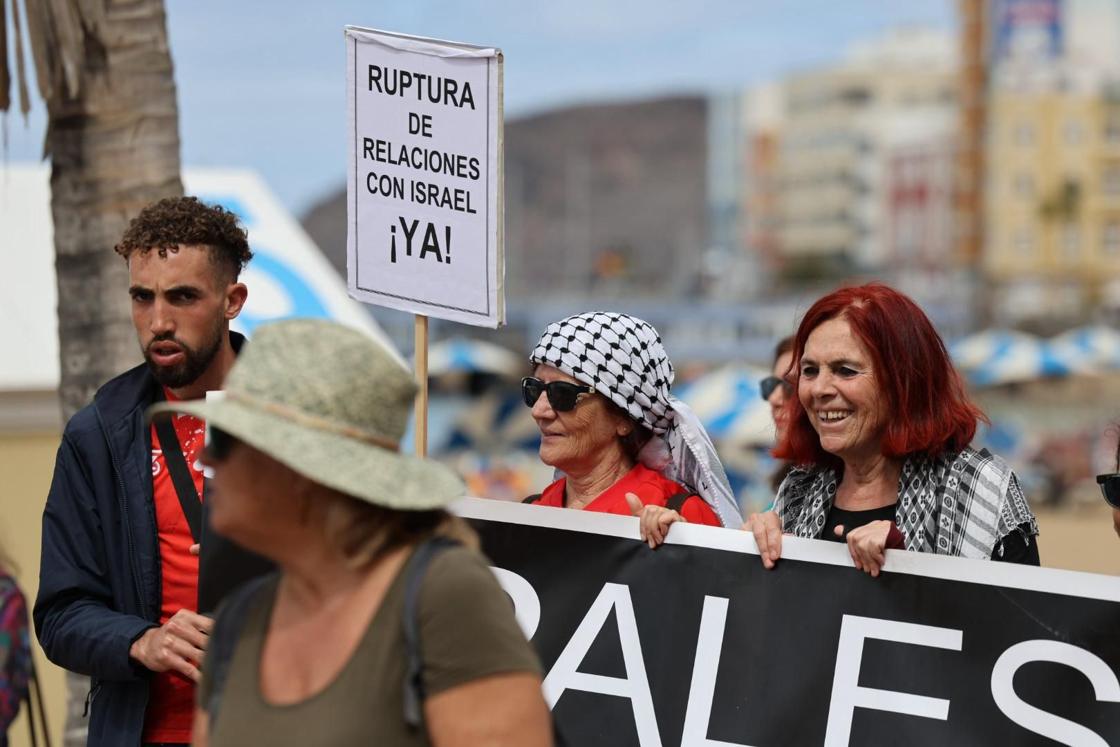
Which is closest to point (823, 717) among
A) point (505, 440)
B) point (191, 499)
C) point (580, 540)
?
point (580, 540)

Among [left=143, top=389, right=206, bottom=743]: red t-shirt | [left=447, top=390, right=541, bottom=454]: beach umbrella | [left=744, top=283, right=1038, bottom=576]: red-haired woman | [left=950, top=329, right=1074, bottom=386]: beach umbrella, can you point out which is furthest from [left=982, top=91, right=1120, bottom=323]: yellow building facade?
[left=143, top=389, right=206, bottom=743]: red t-shirt

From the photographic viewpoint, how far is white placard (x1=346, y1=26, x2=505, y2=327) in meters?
4.52

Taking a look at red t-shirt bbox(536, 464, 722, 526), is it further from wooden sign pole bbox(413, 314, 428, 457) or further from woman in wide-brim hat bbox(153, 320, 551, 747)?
woman in wide-brim hat bbox(153, 320, 551, 747)

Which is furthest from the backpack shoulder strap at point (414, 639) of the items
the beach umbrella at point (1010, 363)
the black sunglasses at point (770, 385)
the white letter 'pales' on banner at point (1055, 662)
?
the beach umbrella at point (1010, 363)

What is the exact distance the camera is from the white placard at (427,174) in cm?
452

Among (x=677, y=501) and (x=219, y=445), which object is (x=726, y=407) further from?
(x=219, y=445)

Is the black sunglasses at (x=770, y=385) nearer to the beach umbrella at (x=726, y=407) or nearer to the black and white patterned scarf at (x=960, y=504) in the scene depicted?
the black and white patterned scarf at (x=960, y=504)

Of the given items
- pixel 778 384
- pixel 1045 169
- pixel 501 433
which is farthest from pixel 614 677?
pixel 1045 169

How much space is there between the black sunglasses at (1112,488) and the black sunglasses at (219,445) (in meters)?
2.26

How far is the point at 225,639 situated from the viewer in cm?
246

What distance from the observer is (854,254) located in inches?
6368

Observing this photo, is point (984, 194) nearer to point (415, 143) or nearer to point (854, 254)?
point (854, 254)

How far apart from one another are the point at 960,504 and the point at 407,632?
179cm

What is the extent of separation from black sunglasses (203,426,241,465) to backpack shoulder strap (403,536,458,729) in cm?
31
